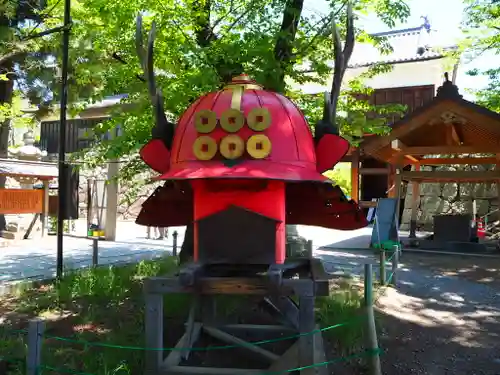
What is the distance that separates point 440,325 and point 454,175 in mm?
6555

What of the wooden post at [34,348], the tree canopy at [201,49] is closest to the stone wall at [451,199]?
the tree canopy at [201,49]

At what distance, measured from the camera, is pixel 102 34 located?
6.21 meters

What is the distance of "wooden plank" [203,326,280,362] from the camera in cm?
396

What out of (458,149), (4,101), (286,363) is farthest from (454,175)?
(4,101)

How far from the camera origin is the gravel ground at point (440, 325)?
4.22 metres

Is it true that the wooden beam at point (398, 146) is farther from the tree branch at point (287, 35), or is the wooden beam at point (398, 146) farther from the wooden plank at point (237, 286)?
the wooden plank at point (237, 286)

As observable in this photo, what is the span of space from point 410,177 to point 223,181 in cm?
915

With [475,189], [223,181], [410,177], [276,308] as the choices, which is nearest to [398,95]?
[475,189]

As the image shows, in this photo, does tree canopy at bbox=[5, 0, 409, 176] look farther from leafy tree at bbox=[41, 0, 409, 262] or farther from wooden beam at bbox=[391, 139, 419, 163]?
wooden beam at bbox=[391, 139, 419, 163]

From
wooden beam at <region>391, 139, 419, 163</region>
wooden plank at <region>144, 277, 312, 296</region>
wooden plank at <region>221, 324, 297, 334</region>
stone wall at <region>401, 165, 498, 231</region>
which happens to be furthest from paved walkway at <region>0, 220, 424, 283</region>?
stone wall at <region>401, 165, 498, 231</region>

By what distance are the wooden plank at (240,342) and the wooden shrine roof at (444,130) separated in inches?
288

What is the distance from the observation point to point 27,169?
1266cm

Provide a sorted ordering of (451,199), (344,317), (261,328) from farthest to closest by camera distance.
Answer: (451,199) < (344,317) < (261,328)

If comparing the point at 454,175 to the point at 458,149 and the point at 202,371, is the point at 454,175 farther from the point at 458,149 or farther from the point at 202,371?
the point at 202,371
